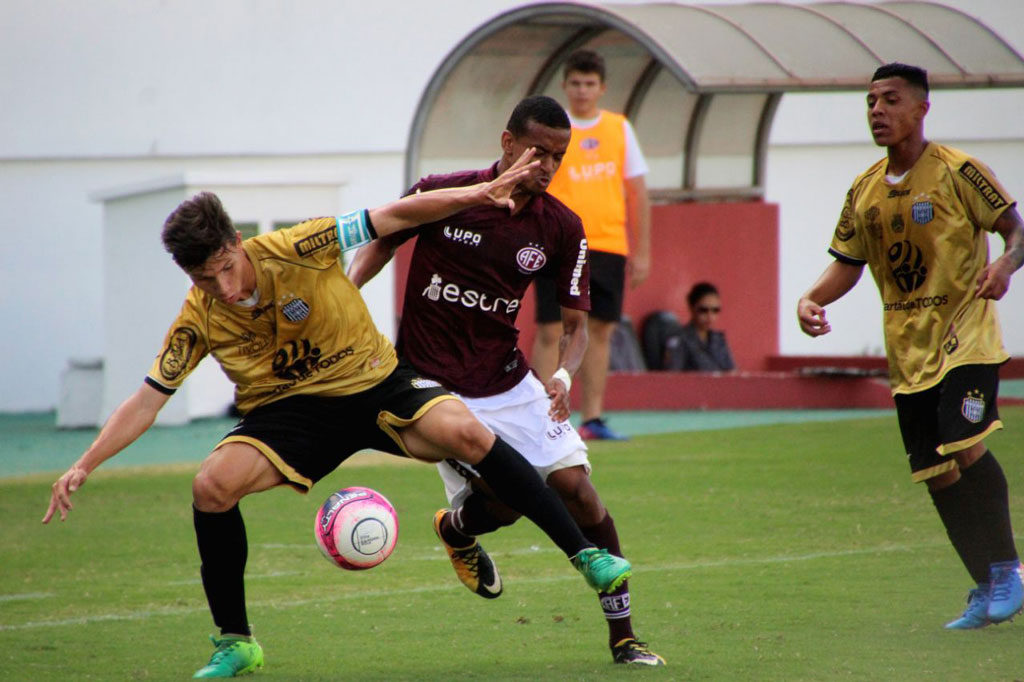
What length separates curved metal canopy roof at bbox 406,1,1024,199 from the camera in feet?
43.8

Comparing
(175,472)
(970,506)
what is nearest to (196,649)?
(970,506)

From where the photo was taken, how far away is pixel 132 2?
19.5 meters

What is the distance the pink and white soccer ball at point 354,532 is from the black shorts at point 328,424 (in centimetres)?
20

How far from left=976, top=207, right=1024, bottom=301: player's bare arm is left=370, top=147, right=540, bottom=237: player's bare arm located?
1.77m

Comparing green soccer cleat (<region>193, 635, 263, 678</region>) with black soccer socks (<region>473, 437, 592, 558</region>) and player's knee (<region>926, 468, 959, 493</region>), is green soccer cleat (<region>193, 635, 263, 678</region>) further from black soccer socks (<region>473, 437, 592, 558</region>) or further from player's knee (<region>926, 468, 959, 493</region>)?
player's knee (<region>926, 468, 959, 493</region>)

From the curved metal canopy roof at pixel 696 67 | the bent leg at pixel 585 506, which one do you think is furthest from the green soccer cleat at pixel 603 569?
the curved metal canopy roof at pixel 696 67

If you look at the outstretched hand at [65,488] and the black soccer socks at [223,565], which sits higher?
the outstretched hand at [65,488]

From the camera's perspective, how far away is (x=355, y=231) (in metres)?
5.57

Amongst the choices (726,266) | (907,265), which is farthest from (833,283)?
(726,266)

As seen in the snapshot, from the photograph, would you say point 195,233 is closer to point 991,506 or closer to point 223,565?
point 223,565

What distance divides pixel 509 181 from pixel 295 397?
1.12 meters

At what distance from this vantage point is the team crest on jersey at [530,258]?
20.0 feet

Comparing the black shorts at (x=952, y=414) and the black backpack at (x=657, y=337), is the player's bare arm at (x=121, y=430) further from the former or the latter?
the black backpack at (x=657, y=337)

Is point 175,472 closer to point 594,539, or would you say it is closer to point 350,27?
point 594,539
